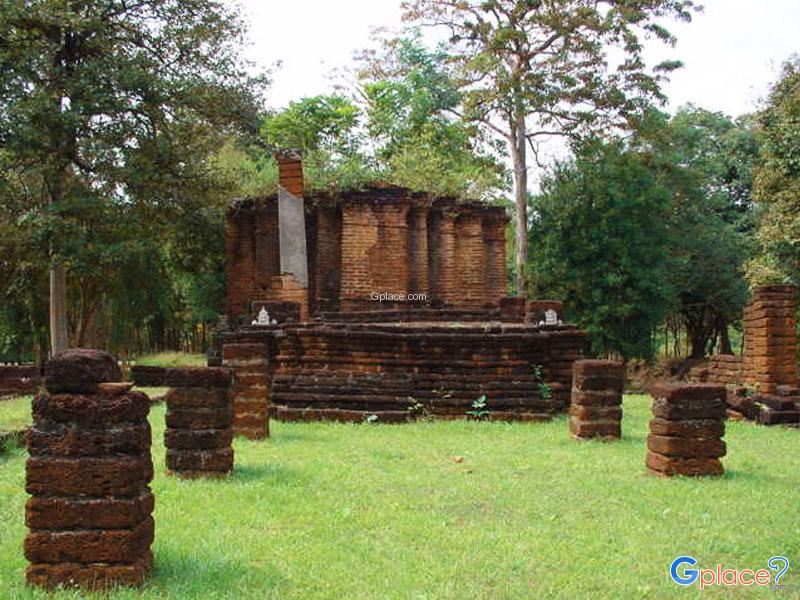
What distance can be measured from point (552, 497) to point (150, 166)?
11583 millimetres

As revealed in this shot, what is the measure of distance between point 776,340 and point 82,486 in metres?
10.8

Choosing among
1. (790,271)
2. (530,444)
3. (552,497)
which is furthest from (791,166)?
(552,497)

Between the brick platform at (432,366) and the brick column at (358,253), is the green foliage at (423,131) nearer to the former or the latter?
the brick column at (358,253)

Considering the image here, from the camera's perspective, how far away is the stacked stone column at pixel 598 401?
8.54m

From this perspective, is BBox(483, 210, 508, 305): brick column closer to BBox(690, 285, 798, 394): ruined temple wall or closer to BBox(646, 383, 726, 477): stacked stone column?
BBox(690, 285, 798, 394): ruined temple wall

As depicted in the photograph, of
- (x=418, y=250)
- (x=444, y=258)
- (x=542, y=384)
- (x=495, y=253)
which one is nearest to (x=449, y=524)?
(x=542, y=384)

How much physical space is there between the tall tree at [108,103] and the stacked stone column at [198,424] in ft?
28.3

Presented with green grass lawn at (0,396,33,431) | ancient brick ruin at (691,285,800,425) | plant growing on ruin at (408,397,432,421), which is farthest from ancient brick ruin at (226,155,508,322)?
ancient brick ruin at (691,285,800,425)

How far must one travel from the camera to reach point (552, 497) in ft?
18.6

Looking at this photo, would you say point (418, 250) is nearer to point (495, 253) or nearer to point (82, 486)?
point (495, 253)

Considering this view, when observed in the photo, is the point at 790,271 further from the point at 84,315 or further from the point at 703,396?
the point at 84,315

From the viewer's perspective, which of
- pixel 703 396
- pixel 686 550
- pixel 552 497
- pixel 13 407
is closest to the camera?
pixel 686 550

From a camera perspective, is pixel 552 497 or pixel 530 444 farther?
pixel 530 444

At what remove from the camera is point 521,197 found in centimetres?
2195
